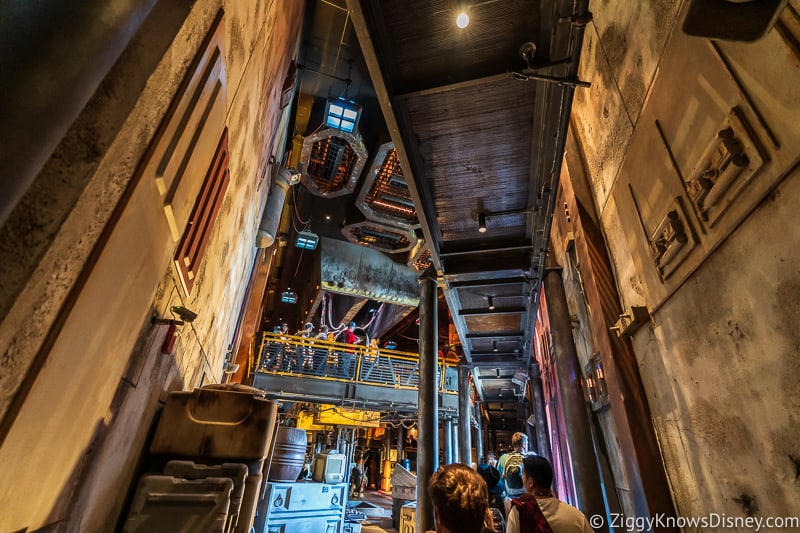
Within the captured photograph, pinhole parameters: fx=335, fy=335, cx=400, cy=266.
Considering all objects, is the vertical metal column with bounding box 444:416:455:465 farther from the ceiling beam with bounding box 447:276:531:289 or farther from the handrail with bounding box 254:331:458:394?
the ceiling beam with bounding box 447:276:531:289

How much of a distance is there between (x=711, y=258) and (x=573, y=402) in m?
3.97

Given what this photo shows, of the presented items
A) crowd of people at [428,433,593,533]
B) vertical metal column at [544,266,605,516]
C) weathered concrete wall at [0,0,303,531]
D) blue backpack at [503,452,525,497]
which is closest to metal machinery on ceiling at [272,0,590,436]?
vertical metal column at [544,266,605,516]

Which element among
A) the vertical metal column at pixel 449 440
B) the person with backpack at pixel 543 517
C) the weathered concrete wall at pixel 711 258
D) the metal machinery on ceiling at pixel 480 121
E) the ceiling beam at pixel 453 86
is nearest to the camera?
the weathered concrete wall at pixel 711 258

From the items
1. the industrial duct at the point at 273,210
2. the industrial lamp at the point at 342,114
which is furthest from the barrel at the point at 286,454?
the industrial lamp at the point at 342,114

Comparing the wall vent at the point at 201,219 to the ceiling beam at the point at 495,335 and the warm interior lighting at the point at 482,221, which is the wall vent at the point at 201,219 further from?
the ceiling beam at the point at 495,335

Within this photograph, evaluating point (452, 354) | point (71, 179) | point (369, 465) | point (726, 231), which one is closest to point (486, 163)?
point (726, 231)

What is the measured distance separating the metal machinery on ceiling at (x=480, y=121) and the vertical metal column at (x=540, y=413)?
526 centimetres

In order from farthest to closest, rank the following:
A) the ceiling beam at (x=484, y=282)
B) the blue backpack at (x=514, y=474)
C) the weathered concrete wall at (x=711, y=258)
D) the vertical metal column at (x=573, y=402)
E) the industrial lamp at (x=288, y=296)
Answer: the industrial lamp at (x=288, y=296)
the ceiling beam at (x=484, y=282)
the blue backpack at (x=514, y=474)
the vertical metal column at (x=573, y=402)
the weathered concrete wall at (x=711, y=258)

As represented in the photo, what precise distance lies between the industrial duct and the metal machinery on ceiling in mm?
3459

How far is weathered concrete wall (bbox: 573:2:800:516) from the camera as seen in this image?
135cm

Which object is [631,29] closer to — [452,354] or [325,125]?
[325,125]

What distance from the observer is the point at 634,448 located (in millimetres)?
2646

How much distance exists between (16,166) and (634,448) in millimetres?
3704

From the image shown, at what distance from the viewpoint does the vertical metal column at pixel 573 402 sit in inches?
173
